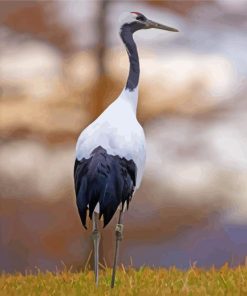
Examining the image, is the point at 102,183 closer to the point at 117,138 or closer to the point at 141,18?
the point at 117,138

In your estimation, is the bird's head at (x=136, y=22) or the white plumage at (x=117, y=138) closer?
the white plumage at (x=117, y=138)

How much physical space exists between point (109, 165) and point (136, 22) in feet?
4.80

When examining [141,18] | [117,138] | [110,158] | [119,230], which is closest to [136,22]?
[141,18]

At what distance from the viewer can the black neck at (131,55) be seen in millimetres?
7711

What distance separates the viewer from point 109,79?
10656 millimetres

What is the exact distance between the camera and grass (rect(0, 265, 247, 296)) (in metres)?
7.30

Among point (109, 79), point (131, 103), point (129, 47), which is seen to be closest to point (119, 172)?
point (131, 103)

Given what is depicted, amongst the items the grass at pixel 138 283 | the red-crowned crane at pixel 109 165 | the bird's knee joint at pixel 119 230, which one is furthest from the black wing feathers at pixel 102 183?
the grass at pixel 138 283

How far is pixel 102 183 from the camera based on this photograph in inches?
279

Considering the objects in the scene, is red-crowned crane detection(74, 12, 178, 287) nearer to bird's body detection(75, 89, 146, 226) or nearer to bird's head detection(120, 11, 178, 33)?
bird's body detection(75, 89, 146, 226)

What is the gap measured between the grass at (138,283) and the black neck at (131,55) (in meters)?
1.69

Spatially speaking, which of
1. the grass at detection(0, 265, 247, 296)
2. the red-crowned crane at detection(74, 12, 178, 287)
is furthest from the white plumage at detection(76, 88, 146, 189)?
the grass at detection(0, 265, 247, 296)

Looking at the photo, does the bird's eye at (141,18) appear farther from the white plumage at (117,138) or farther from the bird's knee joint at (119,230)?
the bird's knee joint at (119,230)

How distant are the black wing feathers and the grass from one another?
70 cm
